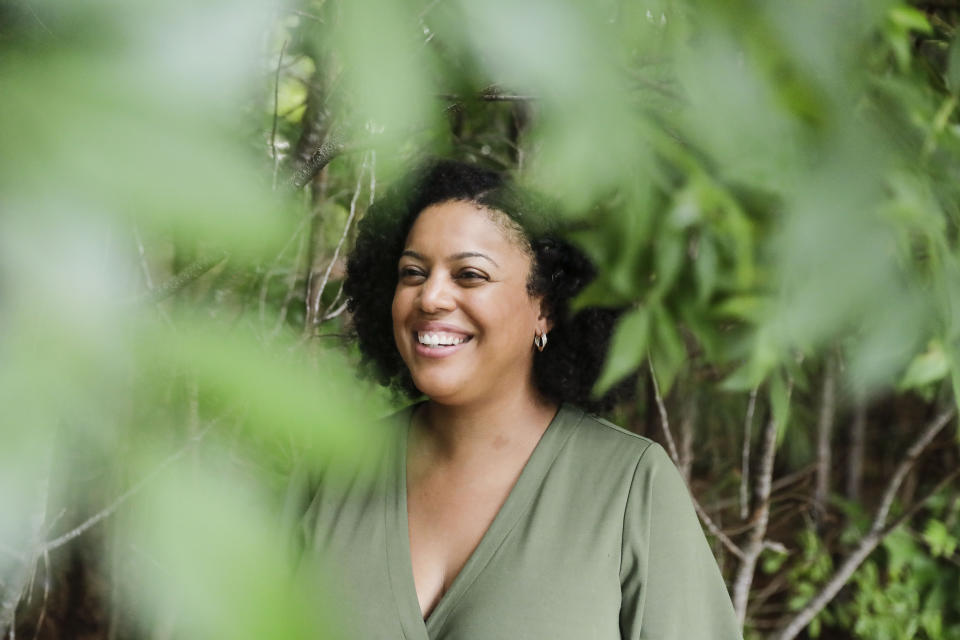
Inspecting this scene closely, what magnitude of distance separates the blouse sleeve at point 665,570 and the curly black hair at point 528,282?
0.56 ft

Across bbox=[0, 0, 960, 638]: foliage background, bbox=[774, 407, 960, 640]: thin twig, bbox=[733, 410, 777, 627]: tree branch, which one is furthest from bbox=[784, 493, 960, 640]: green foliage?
bbox=[0, 0, 960, 638]: foliage background

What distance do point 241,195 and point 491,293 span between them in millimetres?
801

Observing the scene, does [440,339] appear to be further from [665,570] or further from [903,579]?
[903,579]

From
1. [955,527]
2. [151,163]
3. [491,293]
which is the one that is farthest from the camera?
[955,527]

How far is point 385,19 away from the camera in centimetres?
21

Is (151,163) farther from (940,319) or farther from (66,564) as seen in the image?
(66,564)

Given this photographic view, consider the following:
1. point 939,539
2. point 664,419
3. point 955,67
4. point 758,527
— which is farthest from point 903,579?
point 955,67

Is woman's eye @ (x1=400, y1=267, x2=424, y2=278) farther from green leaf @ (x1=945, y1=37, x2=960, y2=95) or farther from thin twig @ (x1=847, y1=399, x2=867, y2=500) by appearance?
thin twig @ (x1=847, y1=399, x2=867, y2=500)

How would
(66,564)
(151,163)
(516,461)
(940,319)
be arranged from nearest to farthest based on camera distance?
1. (151,163)
2. (940,319)
3. (516,461)
4. (66,564)

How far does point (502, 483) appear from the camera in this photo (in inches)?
42.3

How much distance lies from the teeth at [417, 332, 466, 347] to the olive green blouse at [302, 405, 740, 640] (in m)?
0.19

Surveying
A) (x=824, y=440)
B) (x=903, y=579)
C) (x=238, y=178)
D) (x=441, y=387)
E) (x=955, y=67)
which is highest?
(x=955, y=67)

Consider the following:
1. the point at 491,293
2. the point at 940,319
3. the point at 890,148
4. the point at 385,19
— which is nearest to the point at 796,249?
the point at 890,148

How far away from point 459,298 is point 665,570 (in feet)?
1.32
